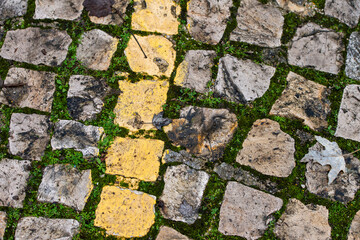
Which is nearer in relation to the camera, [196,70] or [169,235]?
[169,235]

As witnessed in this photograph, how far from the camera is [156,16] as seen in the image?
2703 mm

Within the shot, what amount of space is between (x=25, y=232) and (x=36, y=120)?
107 centimetres

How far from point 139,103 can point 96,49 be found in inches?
29.1

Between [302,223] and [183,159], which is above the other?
[183,159]

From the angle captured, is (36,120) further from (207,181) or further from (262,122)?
(262,122)

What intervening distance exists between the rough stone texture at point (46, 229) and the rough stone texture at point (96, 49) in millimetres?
1537

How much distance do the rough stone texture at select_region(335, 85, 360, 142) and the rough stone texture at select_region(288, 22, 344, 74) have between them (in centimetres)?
28

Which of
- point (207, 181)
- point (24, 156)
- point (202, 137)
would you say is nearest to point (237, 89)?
point (202, 137)

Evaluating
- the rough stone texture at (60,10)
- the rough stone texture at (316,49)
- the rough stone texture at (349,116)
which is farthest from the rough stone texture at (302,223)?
Result: the rough stone texture at (60,10)

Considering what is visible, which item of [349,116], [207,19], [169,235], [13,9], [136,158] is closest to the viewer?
[169,235]

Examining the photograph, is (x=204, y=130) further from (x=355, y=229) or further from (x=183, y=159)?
(x=355, y=229)

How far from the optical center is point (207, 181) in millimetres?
2467

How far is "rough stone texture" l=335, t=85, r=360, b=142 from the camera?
257cm

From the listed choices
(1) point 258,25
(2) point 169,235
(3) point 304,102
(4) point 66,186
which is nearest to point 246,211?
(2) point 169,235
